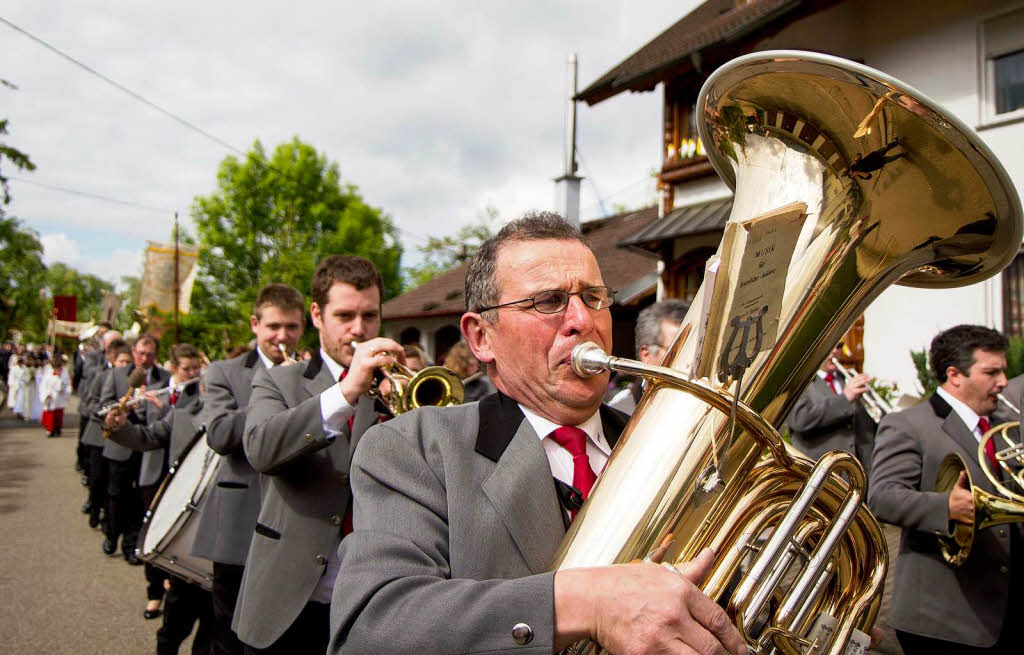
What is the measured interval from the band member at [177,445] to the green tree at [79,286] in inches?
3294

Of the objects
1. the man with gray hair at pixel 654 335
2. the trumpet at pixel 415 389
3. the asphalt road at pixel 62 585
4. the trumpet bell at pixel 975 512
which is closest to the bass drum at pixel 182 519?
the asphalt road at pixel 62 585

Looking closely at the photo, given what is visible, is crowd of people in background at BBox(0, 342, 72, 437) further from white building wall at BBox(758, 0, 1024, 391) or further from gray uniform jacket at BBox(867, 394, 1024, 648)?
gray uniform jacket at BBox(867, 394, 1024, 648)

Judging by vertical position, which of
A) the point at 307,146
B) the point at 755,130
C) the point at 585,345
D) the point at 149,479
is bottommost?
the point at 149,479

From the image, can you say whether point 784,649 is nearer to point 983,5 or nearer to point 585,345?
point 585,345

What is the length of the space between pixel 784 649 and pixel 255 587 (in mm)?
1829

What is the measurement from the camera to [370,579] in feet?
4.15

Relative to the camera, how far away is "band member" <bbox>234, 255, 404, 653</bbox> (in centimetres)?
237

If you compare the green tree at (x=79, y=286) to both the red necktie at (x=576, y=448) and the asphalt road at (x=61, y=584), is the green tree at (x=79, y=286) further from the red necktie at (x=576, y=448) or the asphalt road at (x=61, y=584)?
the red necktie at (x=576, y=448)

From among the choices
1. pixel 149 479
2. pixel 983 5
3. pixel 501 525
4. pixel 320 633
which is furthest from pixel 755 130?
pixel 983 5

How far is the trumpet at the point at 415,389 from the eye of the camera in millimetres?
2449

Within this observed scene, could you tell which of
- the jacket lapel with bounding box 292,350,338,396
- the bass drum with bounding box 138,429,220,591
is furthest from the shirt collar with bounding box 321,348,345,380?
the bass drum with bounding box 138,429,220,591

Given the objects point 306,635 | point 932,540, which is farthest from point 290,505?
point 932,540

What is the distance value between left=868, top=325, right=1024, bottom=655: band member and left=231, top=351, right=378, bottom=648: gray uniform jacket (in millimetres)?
2265

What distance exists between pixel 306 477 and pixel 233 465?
945 millimetres
